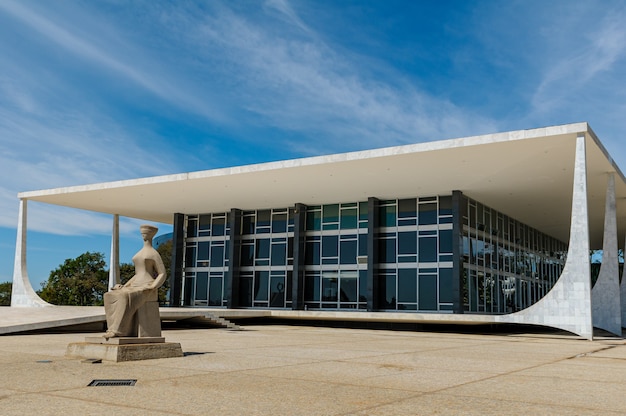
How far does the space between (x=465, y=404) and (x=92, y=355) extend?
724cm

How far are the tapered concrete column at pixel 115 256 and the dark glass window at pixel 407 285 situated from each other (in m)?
20.1

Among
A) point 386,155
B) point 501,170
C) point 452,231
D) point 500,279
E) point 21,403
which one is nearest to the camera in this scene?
point 21,403

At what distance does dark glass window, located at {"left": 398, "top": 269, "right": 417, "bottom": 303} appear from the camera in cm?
3288

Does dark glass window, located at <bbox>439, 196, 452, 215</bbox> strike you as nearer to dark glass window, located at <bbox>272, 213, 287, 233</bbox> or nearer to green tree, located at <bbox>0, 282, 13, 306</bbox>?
dark glass window, located at <bbox>272, 213, 287, 233</bbox>

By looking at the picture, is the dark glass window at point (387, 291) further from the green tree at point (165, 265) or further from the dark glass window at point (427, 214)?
the green tree at point (165, 265)

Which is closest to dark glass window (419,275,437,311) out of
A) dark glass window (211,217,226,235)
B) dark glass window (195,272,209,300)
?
dark glass window (211,217,226,235)

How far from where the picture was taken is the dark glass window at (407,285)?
3288cm

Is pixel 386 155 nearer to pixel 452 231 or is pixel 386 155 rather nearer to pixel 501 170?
pixel 501 170

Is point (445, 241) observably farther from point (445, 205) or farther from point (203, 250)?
point (203, 250)

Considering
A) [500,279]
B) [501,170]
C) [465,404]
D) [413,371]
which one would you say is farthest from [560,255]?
[465,404]

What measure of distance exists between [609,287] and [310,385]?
2151 cm

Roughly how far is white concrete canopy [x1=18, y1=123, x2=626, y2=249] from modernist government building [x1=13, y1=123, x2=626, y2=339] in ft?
0.30

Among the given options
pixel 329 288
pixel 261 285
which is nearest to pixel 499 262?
pixel 329 288

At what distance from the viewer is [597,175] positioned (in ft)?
92.5
